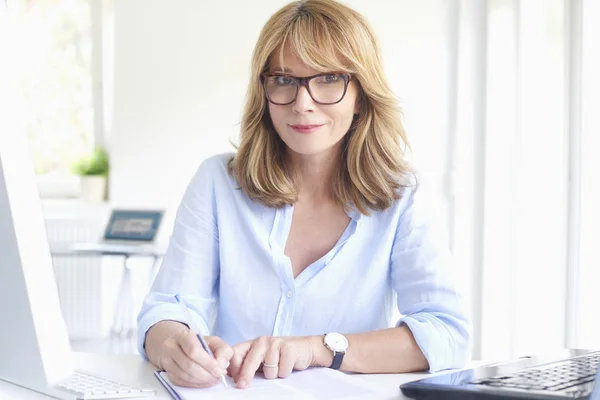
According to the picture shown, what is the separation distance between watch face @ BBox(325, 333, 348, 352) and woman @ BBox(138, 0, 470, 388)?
0.50 ft

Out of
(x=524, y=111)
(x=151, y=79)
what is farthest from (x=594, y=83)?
(x=151, y=79)

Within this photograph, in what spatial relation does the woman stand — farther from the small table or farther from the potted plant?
the potted plant

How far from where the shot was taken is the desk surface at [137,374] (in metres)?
1.19

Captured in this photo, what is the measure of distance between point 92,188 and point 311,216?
157 inches

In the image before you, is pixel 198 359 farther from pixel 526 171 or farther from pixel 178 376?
pixel 526 171

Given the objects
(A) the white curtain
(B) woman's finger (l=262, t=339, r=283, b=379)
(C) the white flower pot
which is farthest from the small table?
(B) woman's finger (l=262, t=339, r=283, b=379)

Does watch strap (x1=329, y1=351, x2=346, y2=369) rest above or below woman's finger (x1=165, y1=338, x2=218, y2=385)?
below

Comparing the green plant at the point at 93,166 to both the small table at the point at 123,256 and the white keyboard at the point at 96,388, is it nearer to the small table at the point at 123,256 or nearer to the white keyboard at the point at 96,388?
the small table at the point at 123,256

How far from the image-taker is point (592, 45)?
3754mm

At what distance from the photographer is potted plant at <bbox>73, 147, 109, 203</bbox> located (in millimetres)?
5484

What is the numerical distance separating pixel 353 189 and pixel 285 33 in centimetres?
36

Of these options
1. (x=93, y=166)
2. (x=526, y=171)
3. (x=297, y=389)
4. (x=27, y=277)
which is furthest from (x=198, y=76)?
(x=27, y=277)

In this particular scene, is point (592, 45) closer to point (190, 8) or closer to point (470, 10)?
point (470, 10)

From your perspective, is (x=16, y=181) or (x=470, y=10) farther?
(x=470, y=10)
